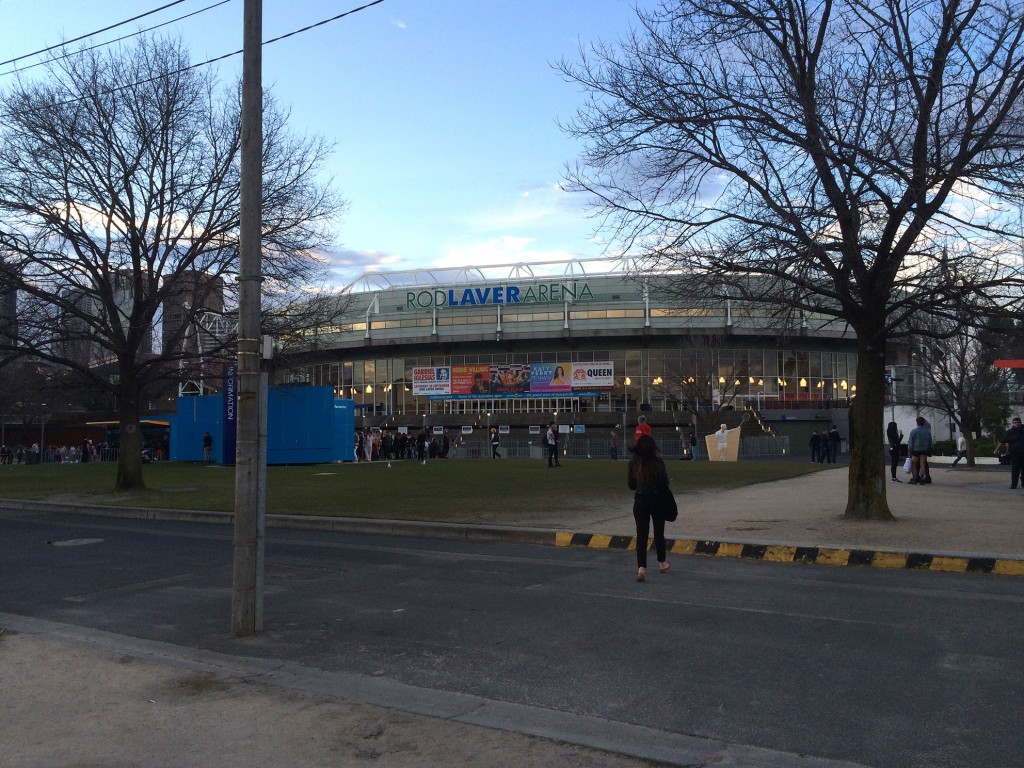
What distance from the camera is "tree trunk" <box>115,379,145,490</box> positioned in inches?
871

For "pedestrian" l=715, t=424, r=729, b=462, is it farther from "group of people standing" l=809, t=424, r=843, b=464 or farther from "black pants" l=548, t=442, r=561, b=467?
"black pants" l=548, t=442, r=561, b=467

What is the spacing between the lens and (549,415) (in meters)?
70.9

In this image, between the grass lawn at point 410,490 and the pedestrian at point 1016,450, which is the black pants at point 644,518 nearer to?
the grass lawn at point 410,490

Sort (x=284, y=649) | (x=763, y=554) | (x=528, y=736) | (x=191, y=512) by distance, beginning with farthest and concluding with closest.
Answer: (x=191, y=512) < (x=763, y=554) < (x=284, y=649) < (x=528, y=736)

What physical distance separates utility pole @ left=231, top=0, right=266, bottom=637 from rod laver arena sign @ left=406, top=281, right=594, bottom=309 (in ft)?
204

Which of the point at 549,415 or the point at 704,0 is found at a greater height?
the point at 704,0

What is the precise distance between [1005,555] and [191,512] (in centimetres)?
1377

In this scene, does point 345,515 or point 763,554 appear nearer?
point 763,554

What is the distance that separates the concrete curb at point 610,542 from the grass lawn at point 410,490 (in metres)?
0.58

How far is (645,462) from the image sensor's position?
367 inches

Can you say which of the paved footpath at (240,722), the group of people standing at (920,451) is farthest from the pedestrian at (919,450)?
the paved footpath at (240,722)

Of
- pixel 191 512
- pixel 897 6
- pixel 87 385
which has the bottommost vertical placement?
pixel 191 512

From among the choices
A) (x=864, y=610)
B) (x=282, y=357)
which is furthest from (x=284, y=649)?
(x=282, y=357)

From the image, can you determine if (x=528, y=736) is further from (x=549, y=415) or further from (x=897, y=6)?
(x=549, y=415)
